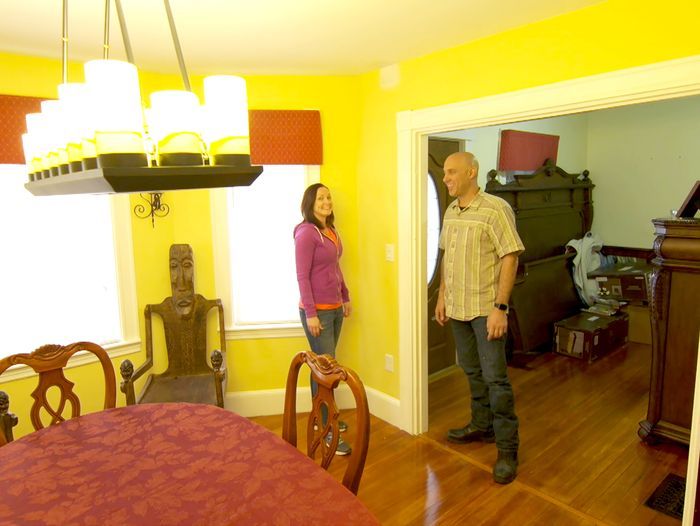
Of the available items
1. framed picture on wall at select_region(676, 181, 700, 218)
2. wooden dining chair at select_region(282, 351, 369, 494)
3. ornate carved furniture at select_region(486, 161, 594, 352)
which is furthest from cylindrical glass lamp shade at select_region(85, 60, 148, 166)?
ornate carved furniture at select_region(486, 161, 594, 352)

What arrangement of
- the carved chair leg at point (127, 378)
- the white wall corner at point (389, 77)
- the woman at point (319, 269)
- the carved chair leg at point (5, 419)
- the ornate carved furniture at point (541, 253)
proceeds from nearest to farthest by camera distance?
the carved chair leg at point (5, 419)
the carved chair leg at point (127, 378)
the woman at point (319, 269)
the white wall corner at point (389, 77)
the ornate carved furniture at point (541, 253)

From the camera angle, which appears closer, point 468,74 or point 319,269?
point 468,74

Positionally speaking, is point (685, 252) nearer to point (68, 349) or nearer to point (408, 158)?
point (408, 158)

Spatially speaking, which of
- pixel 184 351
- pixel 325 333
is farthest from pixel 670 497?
pixel 184 351

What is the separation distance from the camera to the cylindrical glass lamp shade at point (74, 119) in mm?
1098

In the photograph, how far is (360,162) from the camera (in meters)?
3.20

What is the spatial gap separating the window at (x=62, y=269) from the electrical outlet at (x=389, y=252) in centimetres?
157

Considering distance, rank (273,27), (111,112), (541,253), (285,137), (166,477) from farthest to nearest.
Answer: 1. (541,253)
2. (285,137)
3. (273,27)
4. (166,477)
5. (111,112)

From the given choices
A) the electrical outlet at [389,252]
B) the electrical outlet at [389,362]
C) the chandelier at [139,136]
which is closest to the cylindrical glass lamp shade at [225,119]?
the chandelier at [139,136]

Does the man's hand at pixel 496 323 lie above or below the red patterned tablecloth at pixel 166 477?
above

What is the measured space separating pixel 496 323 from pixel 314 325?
983 mm

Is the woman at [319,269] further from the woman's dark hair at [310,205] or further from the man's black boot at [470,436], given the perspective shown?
the man's black boot at [470,436]

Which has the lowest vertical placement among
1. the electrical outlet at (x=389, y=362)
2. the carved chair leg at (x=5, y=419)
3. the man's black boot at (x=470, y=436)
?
the man's black boot at (x=470, y=436)

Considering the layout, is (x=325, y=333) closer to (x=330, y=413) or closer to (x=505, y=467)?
(x=505, y=467)
